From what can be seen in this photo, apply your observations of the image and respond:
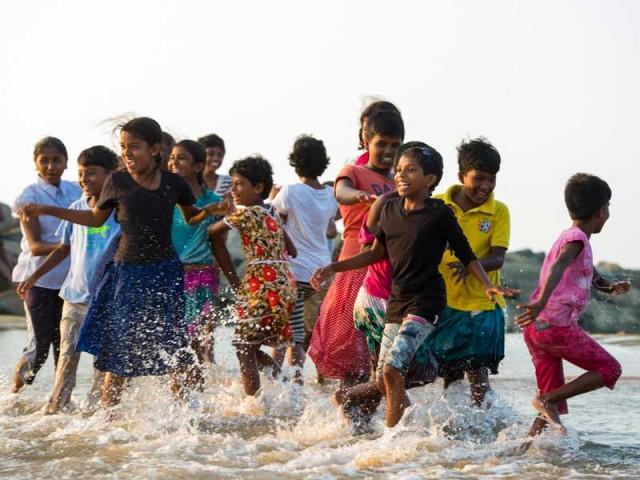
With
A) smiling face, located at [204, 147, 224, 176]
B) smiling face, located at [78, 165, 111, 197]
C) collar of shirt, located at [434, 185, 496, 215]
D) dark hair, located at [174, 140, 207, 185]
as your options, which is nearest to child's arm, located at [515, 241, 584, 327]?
collar of shirt, located at [434, 185, 496, 215]

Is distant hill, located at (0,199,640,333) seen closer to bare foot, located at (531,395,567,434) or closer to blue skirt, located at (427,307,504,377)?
blue skirt, located at (427,307,504,377)

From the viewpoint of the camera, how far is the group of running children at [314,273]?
18.0ft

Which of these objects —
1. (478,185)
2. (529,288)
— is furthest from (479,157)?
Answer: (529,288)

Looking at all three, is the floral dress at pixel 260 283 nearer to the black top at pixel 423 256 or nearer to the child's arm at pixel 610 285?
the black top at pixel 423 256

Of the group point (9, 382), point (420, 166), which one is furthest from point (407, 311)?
point (9, 382)

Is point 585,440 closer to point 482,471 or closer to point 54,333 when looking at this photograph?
point 482,471

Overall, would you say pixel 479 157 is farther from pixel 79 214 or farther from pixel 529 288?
pixel 529 288

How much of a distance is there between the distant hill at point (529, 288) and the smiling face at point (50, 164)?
10006 mm

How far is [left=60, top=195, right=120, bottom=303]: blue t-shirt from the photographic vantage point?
6586 millimetres

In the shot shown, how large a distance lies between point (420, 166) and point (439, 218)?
0.30 meters

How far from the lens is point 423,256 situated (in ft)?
17.6

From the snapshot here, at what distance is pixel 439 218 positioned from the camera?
537 centimetres

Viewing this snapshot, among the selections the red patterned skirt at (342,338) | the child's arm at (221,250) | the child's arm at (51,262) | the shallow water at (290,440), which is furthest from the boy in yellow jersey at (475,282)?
the child's arm at (51,262)

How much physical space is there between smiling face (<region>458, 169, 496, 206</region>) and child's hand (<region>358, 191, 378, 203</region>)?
1.64ft
